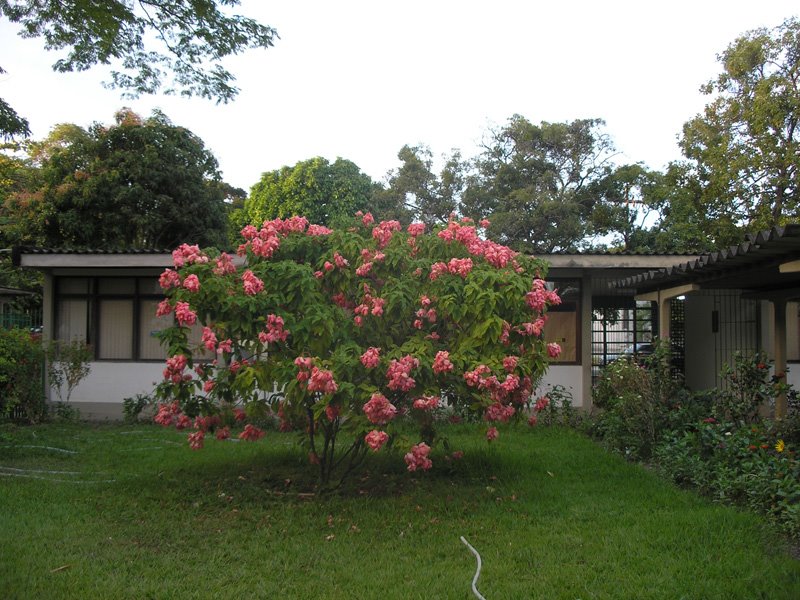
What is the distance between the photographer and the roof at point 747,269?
542 cm

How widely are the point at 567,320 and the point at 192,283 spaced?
287 inches

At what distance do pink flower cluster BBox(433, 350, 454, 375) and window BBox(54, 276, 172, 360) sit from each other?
7.78 metres

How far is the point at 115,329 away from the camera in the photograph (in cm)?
1193

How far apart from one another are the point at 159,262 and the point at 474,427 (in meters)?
5.30

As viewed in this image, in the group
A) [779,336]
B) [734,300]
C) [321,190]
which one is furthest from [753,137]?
[321,190]

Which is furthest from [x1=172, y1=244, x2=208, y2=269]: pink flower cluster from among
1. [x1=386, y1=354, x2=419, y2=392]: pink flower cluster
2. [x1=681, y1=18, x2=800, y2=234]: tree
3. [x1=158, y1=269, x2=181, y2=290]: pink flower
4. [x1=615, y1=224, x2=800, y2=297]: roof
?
[x1=681, y1=18, x2=800, y2=234]: tree

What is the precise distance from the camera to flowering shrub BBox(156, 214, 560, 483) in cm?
525

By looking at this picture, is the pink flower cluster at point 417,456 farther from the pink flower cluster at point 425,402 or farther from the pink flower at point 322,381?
the pink flower at point 322,381

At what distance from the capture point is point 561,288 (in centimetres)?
1124

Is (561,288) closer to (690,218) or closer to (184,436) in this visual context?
(184,436)

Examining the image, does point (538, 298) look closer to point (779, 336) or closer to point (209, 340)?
point (209, 340)

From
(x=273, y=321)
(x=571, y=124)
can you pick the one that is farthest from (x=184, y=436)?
(x=571, y=124)

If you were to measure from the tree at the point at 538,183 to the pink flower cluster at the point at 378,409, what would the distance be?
18.9 m

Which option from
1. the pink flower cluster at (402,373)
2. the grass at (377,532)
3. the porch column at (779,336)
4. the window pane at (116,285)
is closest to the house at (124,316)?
the window pane at (116,285)
